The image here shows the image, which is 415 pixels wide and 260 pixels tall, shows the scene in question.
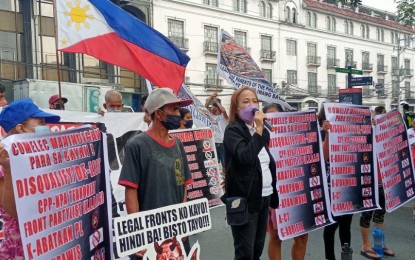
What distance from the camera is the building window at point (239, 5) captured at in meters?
36.5

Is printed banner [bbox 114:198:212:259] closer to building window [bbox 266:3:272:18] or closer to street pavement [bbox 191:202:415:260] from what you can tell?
street pavement [bbox 191:202:415:260]

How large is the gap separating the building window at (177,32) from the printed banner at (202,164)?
2579 cm

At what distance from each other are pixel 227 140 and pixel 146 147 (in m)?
0.93

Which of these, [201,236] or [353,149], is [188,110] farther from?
[353,149]

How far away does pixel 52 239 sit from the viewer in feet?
8.39

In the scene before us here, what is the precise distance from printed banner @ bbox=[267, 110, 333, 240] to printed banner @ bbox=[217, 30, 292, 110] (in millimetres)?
1610

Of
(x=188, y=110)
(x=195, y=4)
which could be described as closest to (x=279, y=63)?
(x=195, y=4)

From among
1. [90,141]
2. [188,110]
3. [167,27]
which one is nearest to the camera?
[90,141]

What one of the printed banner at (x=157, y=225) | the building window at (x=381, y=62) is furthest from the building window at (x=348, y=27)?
the printed banner at (x=157, y=225)

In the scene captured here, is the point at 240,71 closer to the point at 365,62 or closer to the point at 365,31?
the point at 365,62

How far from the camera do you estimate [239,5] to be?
1453 inches

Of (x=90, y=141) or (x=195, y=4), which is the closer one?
(x=90, y=141)

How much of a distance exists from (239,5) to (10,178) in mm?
36125

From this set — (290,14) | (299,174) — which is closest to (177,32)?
(290,14)
